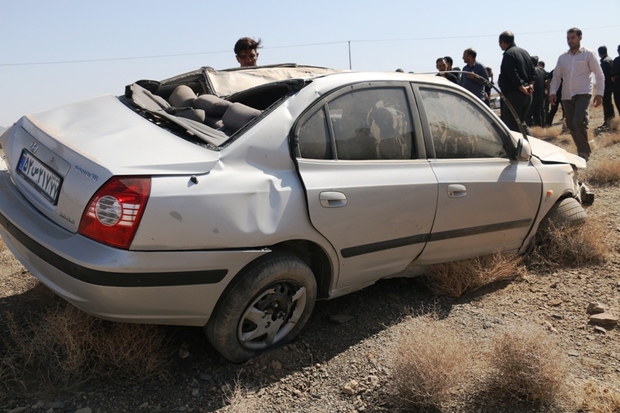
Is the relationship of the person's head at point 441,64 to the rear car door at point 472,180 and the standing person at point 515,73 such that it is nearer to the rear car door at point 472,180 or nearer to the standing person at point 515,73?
the standing person at point 515,73

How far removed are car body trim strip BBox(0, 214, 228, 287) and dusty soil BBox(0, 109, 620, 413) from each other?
0.62 meters

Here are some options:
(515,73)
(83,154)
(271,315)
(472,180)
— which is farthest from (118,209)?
(515,73)

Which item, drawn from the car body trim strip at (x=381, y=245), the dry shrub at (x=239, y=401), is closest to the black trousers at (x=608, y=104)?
the car body trim strip at (x=381, y=245)

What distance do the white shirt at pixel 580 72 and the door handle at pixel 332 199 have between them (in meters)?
7.29

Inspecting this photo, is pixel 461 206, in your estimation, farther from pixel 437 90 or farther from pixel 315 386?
pixel 315 386

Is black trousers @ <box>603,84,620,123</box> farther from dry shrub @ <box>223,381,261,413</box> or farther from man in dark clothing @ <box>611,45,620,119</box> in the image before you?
dry shrub @ <box>223,381,261,413</box>

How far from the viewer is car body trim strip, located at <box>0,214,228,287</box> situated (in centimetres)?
288

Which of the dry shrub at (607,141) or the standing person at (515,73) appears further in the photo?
the dry shrub at (607,141)

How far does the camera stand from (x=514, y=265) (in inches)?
185

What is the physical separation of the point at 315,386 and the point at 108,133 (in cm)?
177

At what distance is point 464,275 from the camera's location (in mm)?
4410

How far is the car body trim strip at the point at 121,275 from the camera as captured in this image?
2879 mm

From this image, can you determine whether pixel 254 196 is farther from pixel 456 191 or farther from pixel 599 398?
pixel 599 398

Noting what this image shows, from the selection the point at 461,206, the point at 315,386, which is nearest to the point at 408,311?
the point at 461,206
